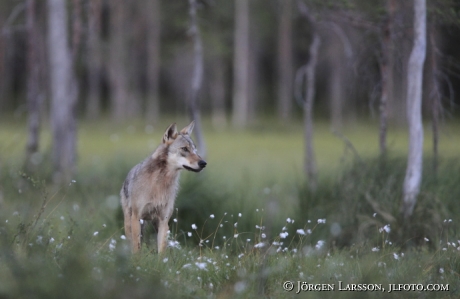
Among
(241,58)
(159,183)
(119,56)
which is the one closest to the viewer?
(159,183)

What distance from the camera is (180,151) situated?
296 inches

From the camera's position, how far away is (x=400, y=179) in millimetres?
10148

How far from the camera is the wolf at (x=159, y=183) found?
24.2 ft

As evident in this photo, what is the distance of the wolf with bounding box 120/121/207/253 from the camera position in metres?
7.36

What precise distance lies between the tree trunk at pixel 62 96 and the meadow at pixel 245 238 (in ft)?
4.37

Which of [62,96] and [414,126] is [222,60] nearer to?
[62,96]

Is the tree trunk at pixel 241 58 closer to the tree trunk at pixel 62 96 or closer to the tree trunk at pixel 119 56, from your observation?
the tree trunk at pixel 119 56

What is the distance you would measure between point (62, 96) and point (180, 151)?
26.8ft

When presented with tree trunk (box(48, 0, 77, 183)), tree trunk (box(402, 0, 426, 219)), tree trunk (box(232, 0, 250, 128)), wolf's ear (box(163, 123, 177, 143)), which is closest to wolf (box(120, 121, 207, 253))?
wolf's ear (box(163, 123, 177, 143))

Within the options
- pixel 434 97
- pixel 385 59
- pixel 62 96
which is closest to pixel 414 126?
pixel 434 97

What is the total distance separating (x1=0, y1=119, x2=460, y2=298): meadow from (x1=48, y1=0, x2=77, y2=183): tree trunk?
1.33 m
